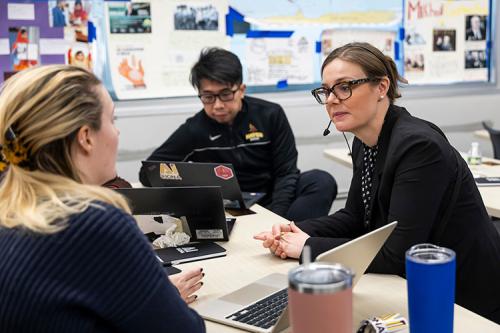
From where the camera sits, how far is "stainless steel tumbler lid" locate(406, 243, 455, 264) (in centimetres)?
93

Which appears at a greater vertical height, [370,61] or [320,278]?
[370,61]

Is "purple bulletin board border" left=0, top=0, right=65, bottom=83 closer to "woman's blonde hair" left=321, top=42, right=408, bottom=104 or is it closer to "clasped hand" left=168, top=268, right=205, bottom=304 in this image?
"woman's blonde hair" left=321, top=42, right=408, bottom=104

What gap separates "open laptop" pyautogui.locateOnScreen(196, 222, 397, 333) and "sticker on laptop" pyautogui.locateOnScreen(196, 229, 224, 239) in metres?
0.37

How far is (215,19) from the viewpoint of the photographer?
371cm

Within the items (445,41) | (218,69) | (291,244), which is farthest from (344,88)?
(445,41)

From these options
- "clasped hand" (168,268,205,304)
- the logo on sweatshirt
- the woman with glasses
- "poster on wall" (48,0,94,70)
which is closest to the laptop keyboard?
"clasped hand" (168,268,205,304)

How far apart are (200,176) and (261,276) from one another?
2.07 feet

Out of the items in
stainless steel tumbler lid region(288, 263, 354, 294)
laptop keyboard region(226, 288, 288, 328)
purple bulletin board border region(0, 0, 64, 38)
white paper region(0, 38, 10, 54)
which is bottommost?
laptop keyboard region(226, 288, 288, 328)

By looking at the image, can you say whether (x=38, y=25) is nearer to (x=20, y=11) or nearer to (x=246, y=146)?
(x=20, y=11)

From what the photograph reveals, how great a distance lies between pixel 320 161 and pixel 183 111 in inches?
40.0

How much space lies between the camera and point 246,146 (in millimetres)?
2922

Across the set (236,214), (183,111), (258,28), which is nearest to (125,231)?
(236,214)

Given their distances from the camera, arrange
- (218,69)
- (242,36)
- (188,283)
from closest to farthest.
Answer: (188,283) < (218,69) < (242,36)

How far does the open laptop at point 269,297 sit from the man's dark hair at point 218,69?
1.46m
